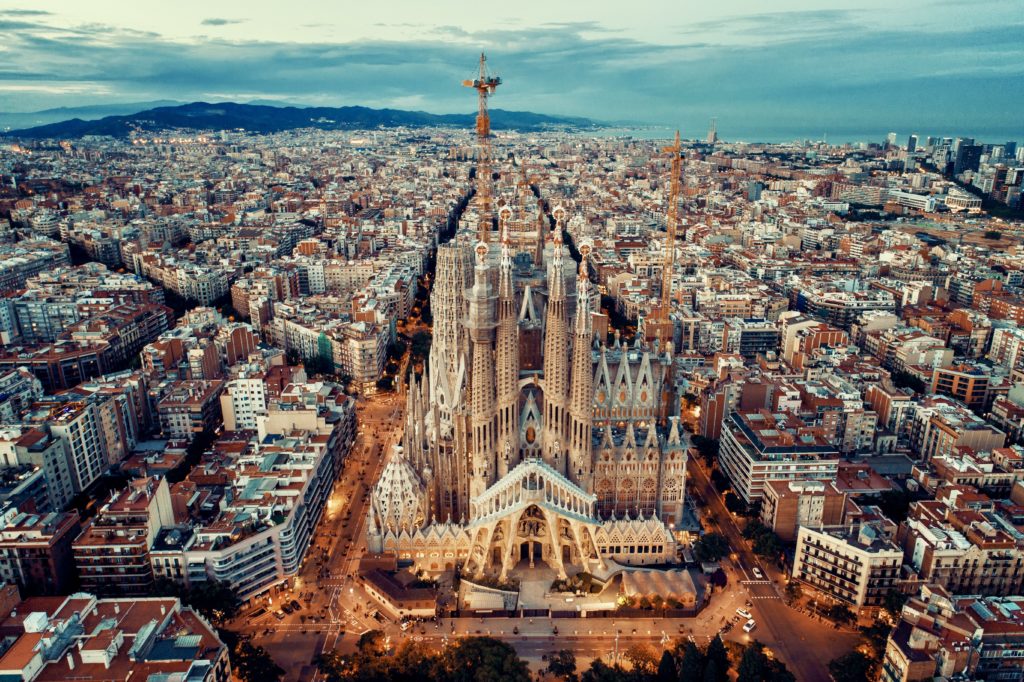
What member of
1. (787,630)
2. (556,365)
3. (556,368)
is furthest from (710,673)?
(556,365)

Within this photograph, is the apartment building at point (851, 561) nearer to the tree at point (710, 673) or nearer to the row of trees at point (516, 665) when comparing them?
the row of trees at point (516, 665)

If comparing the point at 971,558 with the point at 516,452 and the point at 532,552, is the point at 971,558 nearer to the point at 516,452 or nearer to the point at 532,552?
the point at 532,552

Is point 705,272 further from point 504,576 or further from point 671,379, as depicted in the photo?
point 504,576

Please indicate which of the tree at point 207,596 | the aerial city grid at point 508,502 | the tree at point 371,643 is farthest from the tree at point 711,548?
the tree at point 207,596

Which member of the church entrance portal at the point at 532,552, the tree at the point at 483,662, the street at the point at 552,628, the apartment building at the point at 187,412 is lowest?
the street at the point at 552,628

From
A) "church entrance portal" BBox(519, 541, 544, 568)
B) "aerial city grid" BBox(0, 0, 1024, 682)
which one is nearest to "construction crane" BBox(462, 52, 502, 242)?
"aerial city grid" BBox(0, 0, 1024, 682)

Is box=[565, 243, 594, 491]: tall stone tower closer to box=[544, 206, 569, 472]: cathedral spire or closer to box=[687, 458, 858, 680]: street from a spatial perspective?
box=[544, 206, 569, 472]: cathedral spire
